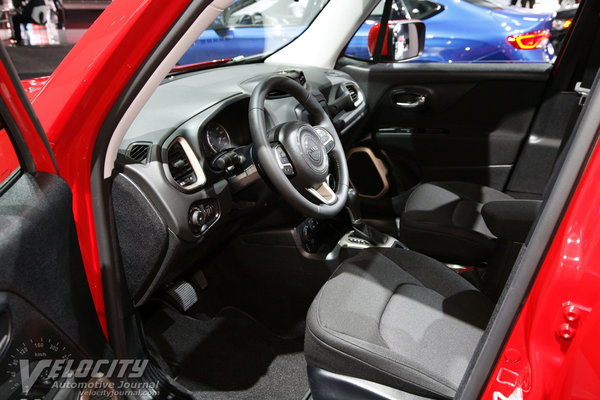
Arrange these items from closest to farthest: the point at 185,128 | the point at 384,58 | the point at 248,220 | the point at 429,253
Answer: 1. the point at 185,128
2. the point at 248,220
3. the point at 429,253
4. the point at 384,58

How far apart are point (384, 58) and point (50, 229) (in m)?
1.99

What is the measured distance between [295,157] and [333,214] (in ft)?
0.69

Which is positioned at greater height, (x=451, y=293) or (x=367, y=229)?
(x=451, y=293)

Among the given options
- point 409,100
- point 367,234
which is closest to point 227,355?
point 367,234

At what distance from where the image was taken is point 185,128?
1.37 m

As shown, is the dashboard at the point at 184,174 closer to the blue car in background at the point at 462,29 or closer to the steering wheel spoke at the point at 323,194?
the steering wheel spoke at the point at 323,194

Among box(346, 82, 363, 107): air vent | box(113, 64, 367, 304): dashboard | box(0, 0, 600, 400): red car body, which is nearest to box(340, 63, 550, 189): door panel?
box(346, 82, 363, 107): air vent

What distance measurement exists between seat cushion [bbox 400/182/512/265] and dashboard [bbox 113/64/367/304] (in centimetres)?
60

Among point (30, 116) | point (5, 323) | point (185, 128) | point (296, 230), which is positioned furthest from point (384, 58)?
point (5, 323)

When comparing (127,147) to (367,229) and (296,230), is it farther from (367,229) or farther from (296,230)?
(367,229)

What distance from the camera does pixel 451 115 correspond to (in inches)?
93.7

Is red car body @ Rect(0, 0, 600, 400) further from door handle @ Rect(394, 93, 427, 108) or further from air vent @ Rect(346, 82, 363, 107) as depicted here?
door handle @ Rect(394, 93, 427, 108)

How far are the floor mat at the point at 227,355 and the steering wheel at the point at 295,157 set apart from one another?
2.34 feet

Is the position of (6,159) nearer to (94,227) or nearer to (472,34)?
(94,227)
